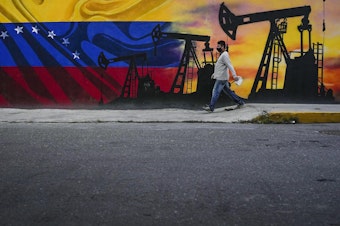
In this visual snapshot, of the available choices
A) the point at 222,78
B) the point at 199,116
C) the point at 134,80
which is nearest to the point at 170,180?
the point at 199,116

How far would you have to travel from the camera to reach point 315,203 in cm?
325

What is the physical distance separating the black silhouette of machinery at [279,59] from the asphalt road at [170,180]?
185 inches

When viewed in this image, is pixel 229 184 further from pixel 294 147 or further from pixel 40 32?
pixel 40 32

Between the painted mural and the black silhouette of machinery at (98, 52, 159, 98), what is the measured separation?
3cm

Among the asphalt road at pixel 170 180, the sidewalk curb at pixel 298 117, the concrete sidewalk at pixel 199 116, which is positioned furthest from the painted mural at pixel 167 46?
the asphalt road at pixel 170 180

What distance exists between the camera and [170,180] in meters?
3.79

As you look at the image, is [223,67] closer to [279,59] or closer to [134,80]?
[279,59]

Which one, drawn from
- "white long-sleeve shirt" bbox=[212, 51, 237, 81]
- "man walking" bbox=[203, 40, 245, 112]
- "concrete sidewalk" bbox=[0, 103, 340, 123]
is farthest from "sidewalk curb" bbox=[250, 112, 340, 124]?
"white long-sleeve shirt" bbox=[212, 51, 237, 81]

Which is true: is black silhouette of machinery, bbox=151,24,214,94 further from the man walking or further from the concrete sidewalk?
the concrete sidewalk

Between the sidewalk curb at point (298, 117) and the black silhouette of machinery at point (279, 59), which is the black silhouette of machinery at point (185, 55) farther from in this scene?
the sidewalk curb at point (298, 117)

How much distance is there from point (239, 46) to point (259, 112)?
8.41ft

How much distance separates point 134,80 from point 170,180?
7137 millimetres

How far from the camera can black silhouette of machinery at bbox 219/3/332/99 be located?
34.5 feet

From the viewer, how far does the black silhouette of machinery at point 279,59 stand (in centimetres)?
1052
